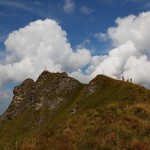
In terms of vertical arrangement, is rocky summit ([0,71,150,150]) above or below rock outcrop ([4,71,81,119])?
below

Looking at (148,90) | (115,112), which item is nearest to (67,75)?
(148,90)

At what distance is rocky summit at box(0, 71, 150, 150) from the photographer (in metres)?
16.0

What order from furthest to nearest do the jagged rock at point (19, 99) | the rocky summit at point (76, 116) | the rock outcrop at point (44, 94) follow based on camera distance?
the jagged rock at point (19, 99) → the rock outcrop at point (44, 94) → the rocky summit at point (76, 116)

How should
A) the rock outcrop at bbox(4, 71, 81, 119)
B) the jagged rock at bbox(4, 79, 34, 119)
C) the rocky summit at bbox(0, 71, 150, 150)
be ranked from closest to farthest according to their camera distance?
the rocky summit at bbox(0, 71, 150, 150), the rock outcrop at bbox(4, 71, 81, 119), the jagged rock at bbox(4, 79, 34, 119)

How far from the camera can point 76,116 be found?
23.9 m

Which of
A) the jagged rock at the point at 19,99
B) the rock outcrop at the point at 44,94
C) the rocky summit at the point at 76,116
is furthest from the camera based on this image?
the jagged rock at the point at 19,99

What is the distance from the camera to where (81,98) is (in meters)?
89.8

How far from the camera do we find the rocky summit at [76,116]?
1600 centimetres

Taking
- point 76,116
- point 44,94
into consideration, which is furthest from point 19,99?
point 76,116

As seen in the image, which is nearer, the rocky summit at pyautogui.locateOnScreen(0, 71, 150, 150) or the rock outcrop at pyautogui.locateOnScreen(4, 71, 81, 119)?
the rocky summit at pyautogui.locateOnScreen(0, 71, 150, 150)

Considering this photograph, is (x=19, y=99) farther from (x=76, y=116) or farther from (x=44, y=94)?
(x=76, y=116)

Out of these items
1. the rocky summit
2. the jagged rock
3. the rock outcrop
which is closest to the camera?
the rocky summit

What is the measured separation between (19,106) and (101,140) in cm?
11076

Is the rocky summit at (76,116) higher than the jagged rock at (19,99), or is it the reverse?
the jagged rock at (19,99)
